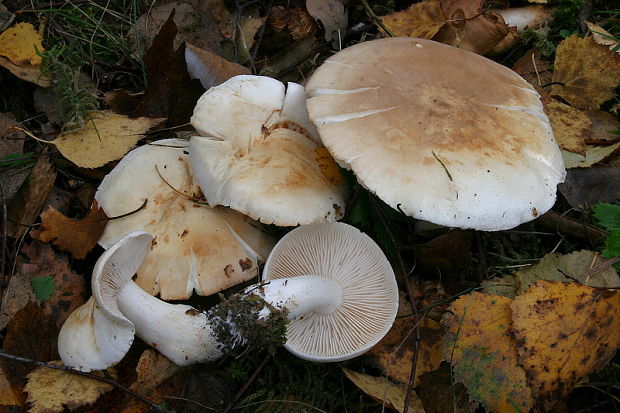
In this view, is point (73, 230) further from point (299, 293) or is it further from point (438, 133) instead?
point (438, 133)

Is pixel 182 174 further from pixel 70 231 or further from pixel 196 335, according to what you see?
pixel 196 335

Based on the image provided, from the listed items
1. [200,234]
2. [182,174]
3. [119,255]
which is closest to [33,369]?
[119,255]

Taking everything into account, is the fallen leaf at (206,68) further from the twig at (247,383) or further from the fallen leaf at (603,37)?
the fallen leaf at (603,37)

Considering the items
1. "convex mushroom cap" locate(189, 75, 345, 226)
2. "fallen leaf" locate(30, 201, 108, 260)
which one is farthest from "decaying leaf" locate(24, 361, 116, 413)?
"convex mushroom cap" locate(189, 75, 345, 226)

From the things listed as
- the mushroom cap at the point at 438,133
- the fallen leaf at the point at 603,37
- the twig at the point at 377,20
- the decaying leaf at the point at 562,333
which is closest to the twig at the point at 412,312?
the decaying leaf at the point at 562,333

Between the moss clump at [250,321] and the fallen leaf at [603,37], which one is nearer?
the moss clump at [250,321]
